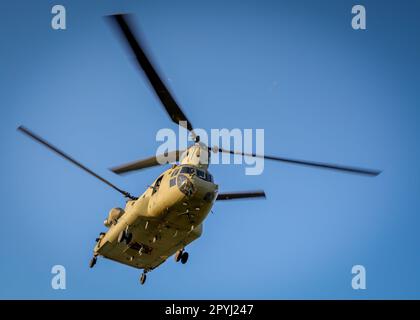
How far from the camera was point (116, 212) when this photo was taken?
32.4 metres

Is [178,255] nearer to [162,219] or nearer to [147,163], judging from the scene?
[162,219]

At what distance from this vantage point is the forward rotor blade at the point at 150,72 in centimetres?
2120

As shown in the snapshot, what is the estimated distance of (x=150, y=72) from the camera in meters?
23.5

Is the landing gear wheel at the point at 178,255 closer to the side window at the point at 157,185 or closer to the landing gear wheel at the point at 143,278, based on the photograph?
the landing gear wheel at the point at 143,278

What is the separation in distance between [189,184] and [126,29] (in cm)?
810

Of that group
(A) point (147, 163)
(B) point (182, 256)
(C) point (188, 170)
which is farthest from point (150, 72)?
(B) point (182, 256)

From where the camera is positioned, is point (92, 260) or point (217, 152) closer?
point (217, 152)

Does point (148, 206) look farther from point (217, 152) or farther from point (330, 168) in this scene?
point (330, 168)

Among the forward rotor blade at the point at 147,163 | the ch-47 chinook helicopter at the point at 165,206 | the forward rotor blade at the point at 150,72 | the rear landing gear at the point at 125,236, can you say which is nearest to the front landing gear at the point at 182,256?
the ch-47 chinook helicopter at the point at 165,206

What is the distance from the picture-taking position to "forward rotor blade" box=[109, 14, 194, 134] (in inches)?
835

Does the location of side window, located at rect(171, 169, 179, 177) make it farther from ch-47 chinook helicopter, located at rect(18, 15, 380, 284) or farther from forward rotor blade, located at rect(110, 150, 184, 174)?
forward rotor blade, located at rect(110, 150, 184, 174)

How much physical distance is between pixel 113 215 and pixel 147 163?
4.26m

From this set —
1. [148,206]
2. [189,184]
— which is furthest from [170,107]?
[148,206]
